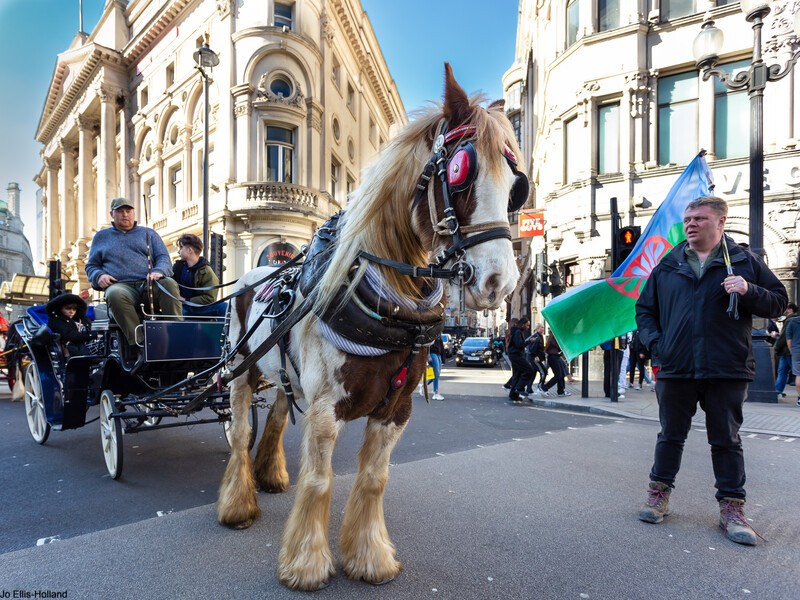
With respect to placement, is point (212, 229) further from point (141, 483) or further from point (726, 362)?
point (726, 362)

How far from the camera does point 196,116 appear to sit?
22.4 meters

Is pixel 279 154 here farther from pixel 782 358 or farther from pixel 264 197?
pixel 782 358

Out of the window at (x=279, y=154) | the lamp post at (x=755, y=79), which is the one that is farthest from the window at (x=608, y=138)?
the window at (x=279, y=154)

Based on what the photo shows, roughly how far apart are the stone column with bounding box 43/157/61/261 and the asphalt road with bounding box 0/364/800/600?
43.4 m

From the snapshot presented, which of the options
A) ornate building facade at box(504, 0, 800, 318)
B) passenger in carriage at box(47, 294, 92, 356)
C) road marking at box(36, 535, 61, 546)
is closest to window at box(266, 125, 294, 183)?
ornate building facade at box(504, 0, 800, 318)

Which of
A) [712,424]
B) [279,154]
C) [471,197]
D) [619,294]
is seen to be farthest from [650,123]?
[471,197]

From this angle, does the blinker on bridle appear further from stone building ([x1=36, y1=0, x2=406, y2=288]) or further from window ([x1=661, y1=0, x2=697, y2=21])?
window ([x1=661, y1=0, x2=697, y2=21])

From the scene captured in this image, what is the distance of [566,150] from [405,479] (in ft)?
50.7

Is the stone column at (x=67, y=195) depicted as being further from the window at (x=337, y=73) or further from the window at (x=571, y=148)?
the window at (x=571, y=148)

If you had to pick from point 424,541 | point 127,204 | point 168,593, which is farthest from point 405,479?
point 127,204

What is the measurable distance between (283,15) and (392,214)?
76.2ft

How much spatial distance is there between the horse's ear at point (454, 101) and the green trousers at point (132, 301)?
328 centimetres

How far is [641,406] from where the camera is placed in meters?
8.86

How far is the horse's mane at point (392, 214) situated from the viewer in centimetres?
226
